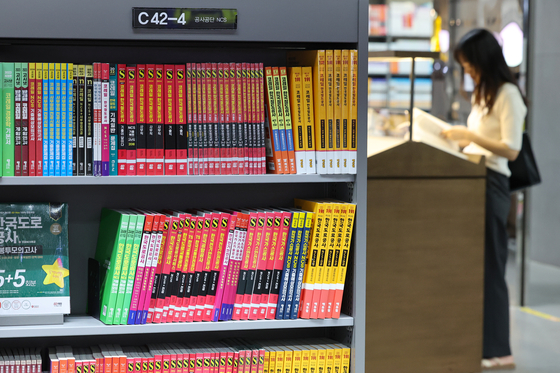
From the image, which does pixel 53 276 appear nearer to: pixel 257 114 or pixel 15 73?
pixel 15 73

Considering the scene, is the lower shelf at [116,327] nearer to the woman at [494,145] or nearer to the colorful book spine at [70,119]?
the colorful book spine at [70,119]

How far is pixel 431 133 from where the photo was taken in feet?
10.1

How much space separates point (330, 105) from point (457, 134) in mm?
1684

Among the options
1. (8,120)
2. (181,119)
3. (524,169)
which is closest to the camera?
(8,120)

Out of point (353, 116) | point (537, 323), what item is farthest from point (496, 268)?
point (353, 116)

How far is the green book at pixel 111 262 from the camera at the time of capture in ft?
5.26

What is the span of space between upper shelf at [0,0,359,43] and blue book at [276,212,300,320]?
20.5 inches

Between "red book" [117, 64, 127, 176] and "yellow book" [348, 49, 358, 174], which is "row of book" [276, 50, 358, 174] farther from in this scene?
"red book" [117, 64, 127, 176]

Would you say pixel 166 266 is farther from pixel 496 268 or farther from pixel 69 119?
pixel 496 268

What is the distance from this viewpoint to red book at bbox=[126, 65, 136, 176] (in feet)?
5.31

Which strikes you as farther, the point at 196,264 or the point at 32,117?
the point at 196,264

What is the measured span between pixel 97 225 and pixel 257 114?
639 millimetres

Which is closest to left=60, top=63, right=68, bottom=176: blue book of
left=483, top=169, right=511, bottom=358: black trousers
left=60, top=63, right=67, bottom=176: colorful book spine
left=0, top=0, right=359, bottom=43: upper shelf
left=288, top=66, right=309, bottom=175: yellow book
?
left=60, top=63, right=67, bottom=176: colorful book spine

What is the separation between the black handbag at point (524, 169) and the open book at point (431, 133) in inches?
18.7
